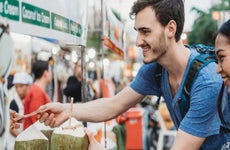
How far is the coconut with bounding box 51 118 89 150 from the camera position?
225 cm

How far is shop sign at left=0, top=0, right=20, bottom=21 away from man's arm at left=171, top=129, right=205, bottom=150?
113 centimetres

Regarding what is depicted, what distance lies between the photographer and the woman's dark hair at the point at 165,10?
279cm

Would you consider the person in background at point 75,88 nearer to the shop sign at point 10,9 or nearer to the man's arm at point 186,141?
the man's arm at point 186,141

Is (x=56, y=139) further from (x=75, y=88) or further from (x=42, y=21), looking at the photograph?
(x=75, y=88)

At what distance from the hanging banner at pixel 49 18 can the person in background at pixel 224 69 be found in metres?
0.86

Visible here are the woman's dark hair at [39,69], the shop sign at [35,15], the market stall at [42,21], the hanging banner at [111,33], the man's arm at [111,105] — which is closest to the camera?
the market stall at [42,21]

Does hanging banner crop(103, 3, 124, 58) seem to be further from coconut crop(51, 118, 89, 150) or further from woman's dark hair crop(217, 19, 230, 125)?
coconut crop(51, 118, 89, 150)

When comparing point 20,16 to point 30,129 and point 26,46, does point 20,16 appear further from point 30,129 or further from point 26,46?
point 26,46

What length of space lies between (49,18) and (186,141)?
3.27 feet

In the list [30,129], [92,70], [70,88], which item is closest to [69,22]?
[30,129]

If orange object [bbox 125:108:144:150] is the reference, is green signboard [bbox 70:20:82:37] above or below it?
above

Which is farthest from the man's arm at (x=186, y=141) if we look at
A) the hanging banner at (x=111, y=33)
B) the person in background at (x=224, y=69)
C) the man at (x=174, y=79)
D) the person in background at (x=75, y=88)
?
the person in background at (x=75, y=88)

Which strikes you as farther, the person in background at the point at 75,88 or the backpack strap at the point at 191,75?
the person in background at the point at 75,88

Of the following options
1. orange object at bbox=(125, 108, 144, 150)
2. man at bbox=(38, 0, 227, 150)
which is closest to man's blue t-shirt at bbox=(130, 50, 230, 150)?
man at bbox=(38, 0, 227, 150)
